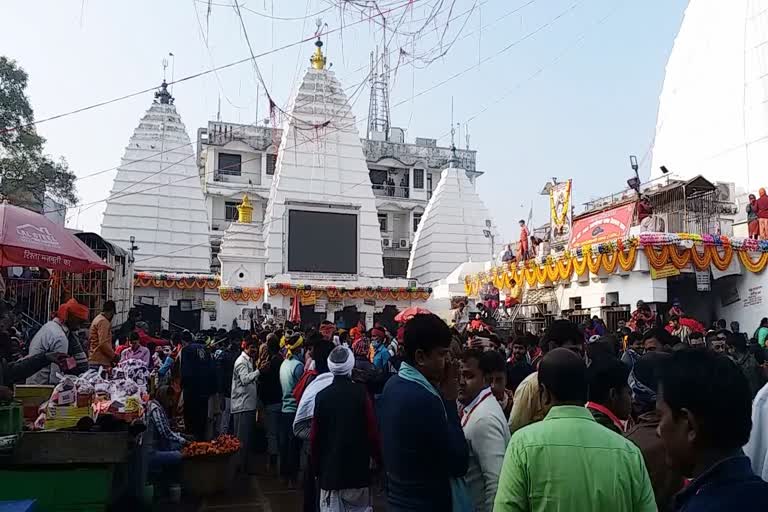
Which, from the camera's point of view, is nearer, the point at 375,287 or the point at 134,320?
the point at 134,320

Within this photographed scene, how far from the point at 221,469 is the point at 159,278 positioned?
20346 millimetres

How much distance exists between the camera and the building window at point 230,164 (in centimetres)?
4390

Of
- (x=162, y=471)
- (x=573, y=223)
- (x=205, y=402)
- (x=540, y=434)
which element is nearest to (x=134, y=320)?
(x=205, y=402)

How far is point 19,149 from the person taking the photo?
66.1 feet

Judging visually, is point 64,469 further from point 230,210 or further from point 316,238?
point 230,210

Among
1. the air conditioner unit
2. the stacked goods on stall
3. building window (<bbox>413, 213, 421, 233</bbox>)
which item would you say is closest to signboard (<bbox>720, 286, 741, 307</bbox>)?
the air conditioner unit

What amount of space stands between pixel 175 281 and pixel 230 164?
770 inches

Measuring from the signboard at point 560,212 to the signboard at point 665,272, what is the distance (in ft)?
13.7

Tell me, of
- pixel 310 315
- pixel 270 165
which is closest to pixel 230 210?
pixel 270 165

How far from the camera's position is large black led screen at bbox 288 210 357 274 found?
86.5 ft

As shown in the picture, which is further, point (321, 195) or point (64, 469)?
point (321, 195)

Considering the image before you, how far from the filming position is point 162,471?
21.7 feet

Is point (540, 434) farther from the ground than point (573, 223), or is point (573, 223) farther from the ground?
point (573, 223)

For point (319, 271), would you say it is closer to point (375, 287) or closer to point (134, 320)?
point (375, 287)
